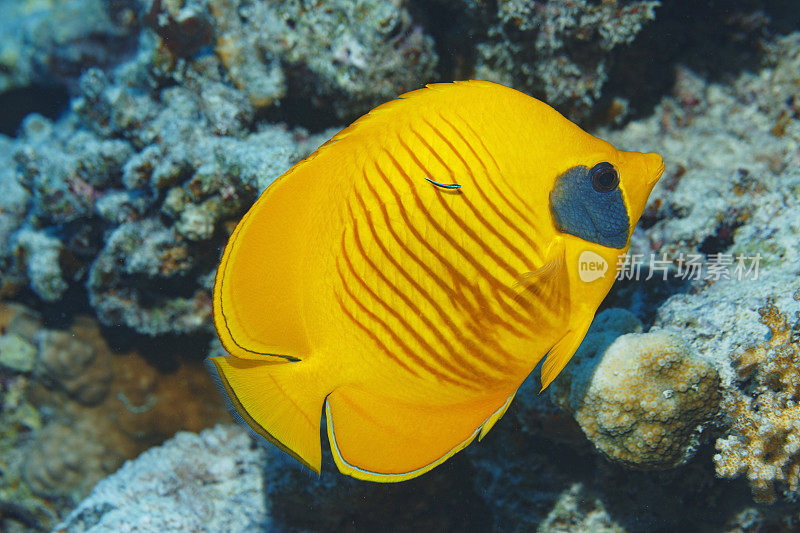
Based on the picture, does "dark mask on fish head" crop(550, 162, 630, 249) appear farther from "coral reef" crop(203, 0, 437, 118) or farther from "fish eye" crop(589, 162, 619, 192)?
"coral reef" crop(203, 0, 437, 118)

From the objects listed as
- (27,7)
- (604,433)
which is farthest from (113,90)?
(27,7)

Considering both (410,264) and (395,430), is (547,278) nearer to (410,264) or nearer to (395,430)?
(410,264)

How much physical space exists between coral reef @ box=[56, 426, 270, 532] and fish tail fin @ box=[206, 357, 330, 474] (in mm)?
1647

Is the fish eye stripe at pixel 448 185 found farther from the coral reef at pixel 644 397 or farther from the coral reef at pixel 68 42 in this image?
the coral reef at pixel 68 42

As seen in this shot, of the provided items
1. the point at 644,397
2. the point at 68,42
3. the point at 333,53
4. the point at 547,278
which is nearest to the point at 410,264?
the point at 547,278

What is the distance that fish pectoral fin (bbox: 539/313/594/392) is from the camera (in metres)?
1.41

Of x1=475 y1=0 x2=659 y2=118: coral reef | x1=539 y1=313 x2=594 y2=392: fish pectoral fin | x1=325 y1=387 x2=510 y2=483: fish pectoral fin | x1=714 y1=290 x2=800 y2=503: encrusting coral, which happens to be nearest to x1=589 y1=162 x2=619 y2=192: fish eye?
x1=539 y1=313 x2=594 y2=392: fish pectoral fin

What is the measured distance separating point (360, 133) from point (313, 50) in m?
1.69

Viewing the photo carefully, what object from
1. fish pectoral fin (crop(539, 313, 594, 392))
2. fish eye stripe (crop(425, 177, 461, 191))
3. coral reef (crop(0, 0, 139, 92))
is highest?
fish eye stripe (crop(425, 177, 461, 191))

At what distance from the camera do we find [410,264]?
134 centimetres

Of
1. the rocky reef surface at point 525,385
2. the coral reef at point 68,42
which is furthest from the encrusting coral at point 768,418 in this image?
the coral reef at point 68,42

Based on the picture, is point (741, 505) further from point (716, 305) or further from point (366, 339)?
point (366, 339)

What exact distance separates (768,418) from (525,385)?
93 cm

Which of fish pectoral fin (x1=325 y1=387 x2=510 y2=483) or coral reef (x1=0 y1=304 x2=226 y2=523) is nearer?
fish pectoral fin (x1=325 y1=387 x2=510 y2=483)
